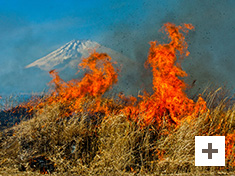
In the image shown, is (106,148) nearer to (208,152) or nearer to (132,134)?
(132,134)

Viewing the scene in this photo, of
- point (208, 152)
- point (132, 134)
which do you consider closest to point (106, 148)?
point (132, 134)

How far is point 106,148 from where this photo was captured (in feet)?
17.0

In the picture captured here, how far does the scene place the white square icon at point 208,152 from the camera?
4773 mm

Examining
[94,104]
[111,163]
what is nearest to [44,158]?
[111,163]

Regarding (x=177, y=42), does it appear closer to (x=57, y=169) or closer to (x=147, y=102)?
(x=147, y=102)

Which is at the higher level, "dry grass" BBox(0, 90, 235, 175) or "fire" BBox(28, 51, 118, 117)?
"fire" BBox(28, 51, 118, 117)

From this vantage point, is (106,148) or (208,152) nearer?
(208,152)

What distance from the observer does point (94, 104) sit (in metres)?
7.21

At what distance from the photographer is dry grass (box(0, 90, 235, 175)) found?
471 centimetres

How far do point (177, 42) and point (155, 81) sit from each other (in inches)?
52.7

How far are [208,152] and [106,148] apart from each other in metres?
2.10

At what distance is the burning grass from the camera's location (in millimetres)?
4840

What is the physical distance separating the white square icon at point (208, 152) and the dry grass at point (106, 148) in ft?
0.48

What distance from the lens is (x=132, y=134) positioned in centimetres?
509
